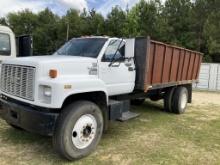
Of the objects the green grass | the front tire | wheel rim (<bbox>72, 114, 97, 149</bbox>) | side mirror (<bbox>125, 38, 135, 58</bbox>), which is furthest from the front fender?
the green grass

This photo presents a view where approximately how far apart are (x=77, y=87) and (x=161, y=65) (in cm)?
345

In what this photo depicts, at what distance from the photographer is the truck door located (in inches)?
244

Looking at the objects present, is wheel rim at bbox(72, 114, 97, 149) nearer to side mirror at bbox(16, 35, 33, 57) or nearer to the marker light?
the marker light

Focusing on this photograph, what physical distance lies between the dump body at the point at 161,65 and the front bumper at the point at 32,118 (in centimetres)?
276

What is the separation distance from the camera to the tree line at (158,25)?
105 feet

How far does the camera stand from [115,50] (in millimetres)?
6621

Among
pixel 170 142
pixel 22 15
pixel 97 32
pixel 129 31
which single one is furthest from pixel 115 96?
pixel 22 15

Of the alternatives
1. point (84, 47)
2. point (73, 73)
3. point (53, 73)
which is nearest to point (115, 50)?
point (84, 47)

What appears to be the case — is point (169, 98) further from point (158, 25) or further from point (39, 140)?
point (158, 25)

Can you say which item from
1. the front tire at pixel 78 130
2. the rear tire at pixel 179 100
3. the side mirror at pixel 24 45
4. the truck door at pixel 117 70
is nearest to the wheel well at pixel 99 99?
the front tire at pixel 78 130

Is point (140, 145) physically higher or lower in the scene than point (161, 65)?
lower

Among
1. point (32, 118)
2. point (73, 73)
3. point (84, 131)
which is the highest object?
point (73, 73)

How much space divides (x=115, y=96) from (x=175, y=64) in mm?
2940

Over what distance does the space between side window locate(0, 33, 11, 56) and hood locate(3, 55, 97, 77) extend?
3040 millimetres
